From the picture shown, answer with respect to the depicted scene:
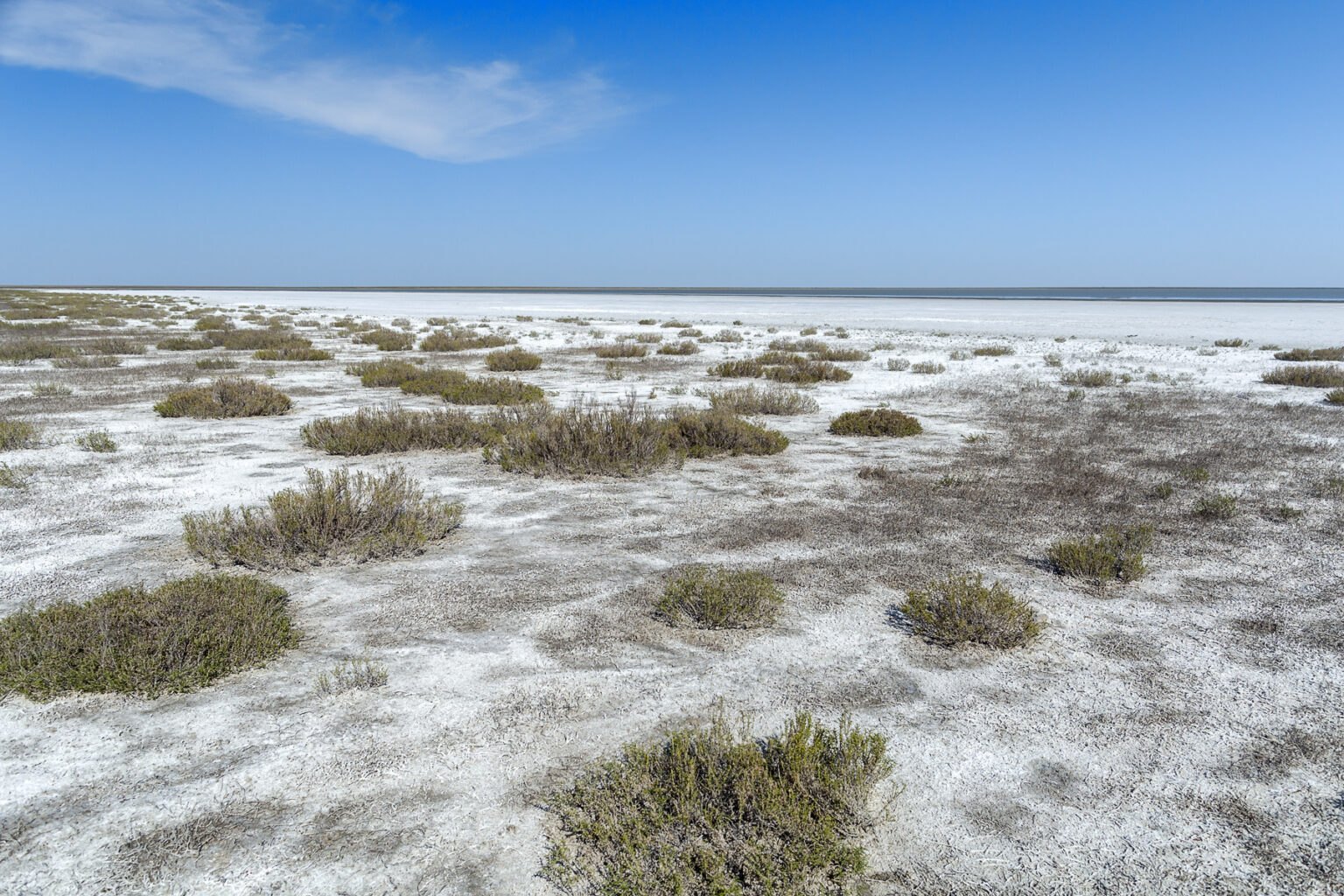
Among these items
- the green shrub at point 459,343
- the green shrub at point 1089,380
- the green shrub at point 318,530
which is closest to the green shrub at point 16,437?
the green shrub at point 318,530

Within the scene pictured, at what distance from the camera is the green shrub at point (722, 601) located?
452 centimetres

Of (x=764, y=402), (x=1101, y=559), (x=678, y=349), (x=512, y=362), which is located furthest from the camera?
(x=678, y=349)

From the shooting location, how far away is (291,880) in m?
2.59

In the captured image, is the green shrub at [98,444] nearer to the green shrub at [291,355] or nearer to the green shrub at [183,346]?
the green shrub at [291,355]

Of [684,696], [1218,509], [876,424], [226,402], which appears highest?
[226,402]

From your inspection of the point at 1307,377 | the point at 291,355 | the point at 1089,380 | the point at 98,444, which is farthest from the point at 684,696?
the point at 291,355

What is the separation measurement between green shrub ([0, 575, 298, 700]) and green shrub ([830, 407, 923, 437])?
26.1 feet

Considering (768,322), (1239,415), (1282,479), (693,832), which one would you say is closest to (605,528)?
(693,832)

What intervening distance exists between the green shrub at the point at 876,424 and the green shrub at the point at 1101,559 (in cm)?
485

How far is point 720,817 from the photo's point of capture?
2744 millimetres

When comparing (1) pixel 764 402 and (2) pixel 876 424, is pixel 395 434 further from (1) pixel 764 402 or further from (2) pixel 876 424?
(2) pixel 876 424

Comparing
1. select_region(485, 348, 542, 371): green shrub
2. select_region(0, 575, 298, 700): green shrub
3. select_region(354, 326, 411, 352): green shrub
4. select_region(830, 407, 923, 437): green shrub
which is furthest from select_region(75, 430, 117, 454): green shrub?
select_region(354, 326, 411, 352): green shrub

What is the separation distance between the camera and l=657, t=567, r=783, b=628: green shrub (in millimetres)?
4523

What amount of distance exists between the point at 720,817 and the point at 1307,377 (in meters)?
18.1
